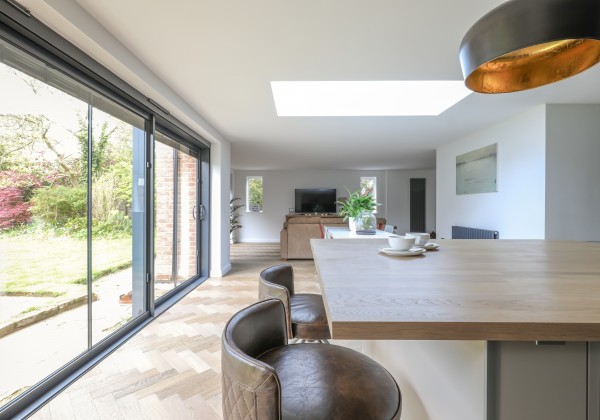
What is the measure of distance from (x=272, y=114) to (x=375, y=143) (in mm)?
2436

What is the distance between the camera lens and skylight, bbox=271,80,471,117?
3.36 metres

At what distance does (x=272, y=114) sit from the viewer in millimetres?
3570

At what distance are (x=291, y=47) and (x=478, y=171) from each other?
3.75 meters

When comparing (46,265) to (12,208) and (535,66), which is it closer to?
(12,208)

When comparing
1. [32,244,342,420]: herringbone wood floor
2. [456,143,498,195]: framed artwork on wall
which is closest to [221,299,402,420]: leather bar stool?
[32,244,342,420]: herringbone wood floor

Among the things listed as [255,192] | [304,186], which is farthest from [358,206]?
[255,192]

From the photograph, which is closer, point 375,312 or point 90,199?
point 375,312

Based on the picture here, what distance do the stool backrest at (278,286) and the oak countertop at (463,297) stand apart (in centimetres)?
25

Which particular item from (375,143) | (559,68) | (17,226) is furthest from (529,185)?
(17,226)

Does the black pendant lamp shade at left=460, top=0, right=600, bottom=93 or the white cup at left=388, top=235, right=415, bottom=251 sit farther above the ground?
the black pendant lamp shade at left=460, top=0, right=600, bottom=93

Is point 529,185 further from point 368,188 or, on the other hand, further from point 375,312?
point 368,188

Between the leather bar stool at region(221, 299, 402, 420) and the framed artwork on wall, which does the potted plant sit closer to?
the framed artwork on wall

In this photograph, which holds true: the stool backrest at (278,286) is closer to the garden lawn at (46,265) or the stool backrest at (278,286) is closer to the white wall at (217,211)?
the garden lawn at (46,265)

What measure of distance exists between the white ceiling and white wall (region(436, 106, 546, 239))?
0.27 m
